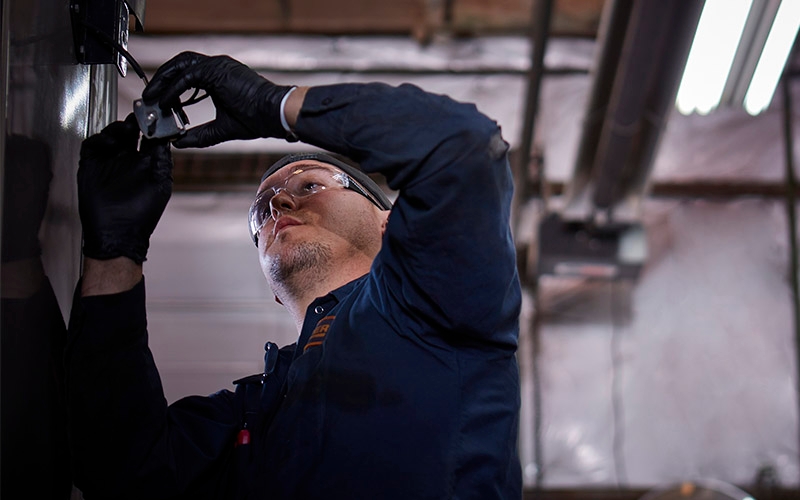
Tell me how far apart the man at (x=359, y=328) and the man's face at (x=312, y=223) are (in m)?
0.31

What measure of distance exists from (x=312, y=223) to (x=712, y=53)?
2140 millimetres

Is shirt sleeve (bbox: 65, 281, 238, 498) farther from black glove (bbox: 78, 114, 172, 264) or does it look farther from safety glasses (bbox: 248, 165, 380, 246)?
safety glasses (bbox: 248, 165, 380, 246)

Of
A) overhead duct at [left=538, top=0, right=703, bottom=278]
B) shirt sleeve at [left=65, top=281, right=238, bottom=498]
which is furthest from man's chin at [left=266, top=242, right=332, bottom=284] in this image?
overhead duct at [left=538, top=0, right=703, bottom=278]

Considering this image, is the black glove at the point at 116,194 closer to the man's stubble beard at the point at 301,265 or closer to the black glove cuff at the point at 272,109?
the black glove cuff at the point at 272,109

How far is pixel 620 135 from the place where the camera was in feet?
13.0

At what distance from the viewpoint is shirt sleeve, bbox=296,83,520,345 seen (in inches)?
50.7

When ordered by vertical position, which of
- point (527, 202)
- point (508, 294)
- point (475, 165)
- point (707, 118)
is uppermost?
point (707, 118)

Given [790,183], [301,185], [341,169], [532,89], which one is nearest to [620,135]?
[532,89]

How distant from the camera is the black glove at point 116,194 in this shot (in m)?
1.39

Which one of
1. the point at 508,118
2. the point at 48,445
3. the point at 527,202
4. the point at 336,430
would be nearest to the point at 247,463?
the point at 336,430

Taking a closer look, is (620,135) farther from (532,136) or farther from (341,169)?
(341,169)

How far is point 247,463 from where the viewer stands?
1590 mm

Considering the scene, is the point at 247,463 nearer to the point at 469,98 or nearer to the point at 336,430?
the point at 336,430

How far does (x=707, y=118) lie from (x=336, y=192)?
12.3 feet
